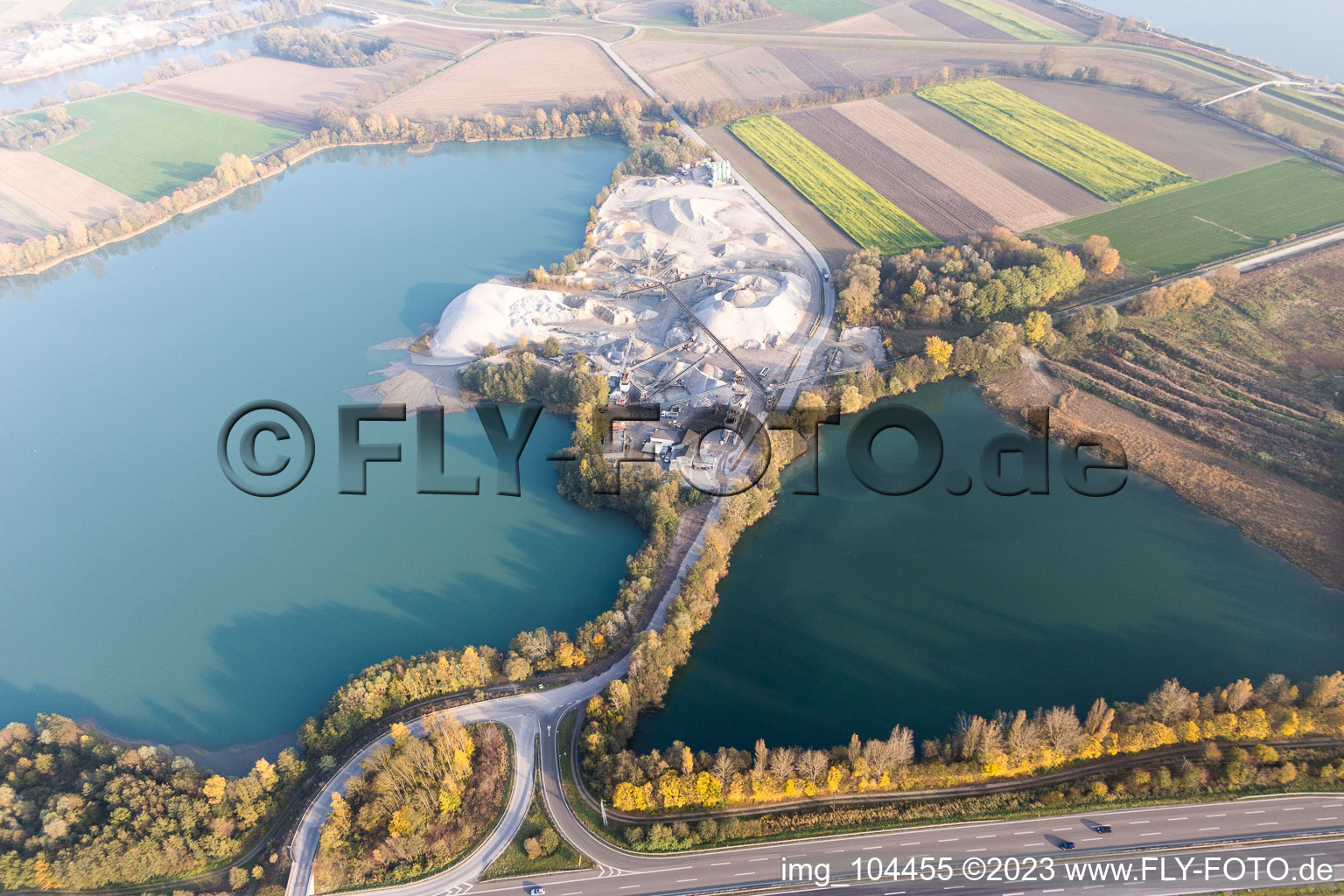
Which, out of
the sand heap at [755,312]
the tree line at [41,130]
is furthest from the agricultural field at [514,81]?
the sand heap at [755,312]

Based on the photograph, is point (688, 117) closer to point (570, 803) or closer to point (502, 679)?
point (502, 679)

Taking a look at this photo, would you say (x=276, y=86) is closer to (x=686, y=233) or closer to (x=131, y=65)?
(x=131, y=65)

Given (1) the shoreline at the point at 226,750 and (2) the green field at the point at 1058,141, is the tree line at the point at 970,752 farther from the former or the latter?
(2) the green field at the point at 1058,141

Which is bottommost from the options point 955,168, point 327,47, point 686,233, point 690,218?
point 686,233

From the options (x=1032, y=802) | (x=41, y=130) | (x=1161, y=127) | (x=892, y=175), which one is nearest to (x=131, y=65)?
(x=41, y=130)

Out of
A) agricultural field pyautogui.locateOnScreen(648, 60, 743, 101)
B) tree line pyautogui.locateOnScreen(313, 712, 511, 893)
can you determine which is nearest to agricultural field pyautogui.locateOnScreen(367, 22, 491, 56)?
agricultural field pyautogui.locateOnScreen(648, 60, 743, 101)

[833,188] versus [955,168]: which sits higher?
[955,168]
